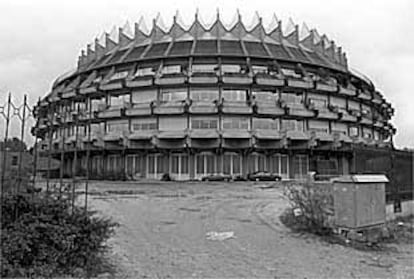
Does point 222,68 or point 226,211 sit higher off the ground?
point 222,68

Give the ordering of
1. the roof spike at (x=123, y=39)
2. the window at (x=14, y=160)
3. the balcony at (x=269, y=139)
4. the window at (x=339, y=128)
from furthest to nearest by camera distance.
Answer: the roof spike at (x=123, y=39), the window at (x=339, y=128), the balcony at (x=269, y=139), the window at (x=14, y=160)

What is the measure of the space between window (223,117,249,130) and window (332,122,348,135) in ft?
36.3

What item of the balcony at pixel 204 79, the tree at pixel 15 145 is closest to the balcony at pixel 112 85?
the balcony at pixel 204 79

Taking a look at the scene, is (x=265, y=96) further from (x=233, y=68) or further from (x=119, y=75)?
(x=119, y=75)

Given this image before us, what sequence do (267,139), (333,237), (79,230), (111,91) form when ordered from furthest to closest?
(111,91) → (267,139) → (333,237) → (79,230)

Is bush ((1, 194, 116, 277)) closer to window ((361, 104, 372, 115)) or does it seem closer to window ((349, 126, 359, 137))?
window ((349, 126, 359, 137))

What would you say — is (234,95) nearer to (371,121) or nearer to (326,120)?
(326,120)

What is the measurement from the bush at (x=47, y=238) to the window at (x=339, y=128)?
165 feet

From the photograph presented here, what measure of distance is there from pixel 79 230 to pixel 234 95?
46954 mm

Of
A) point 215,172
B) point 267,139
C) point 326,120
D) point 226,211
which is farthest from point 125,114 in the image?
point 226,211

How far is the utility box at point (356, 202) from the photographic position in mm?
10508

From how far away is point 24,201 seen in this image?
6.70 metres

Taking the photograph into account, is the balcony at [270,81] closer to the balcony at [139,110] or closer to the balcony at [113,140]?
the balcony at [139,110]

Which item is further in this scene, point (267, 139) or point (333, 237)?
point (267, 139)
